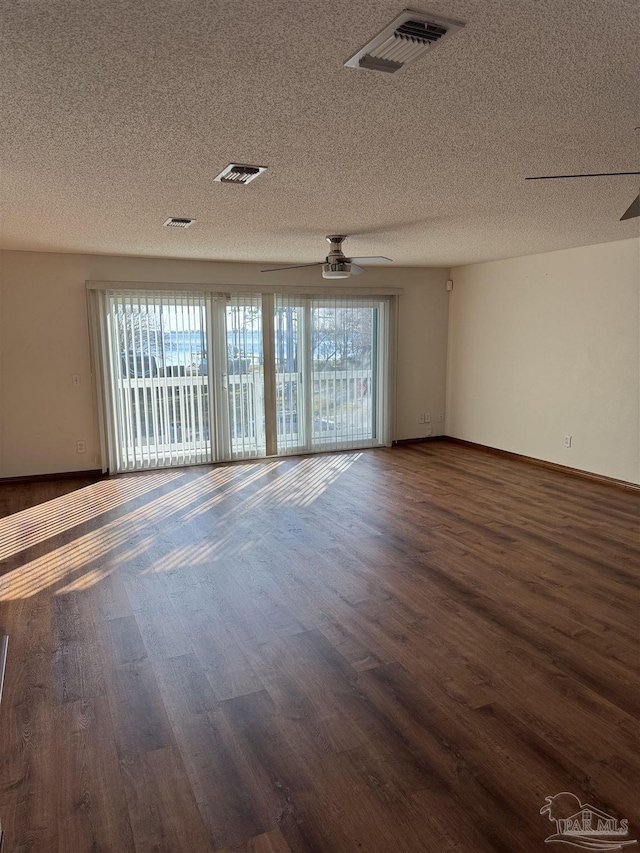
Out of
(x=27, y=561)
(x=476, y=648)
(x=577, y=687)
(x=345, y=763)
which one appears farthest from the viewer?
(x=27, y=561)

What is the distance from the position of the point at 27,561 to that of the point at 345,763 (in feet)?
9.46

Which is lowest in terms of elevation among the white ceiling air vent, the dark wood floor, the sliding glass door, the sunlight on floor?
the dark wood floor

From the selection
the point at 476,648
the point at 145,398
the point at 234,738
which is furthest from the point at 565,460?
the point at 234,738

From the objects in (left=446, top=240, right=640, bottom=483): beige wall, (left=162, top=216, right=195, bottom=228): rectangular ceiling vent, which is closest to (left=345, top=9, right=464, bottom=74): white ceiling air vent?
(left=162, top=216, right=195, bottom=228): rectangular ceiling vent

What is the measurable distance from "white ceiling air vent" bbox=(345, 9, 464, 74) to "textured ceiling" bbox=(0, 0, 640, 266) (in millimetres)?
40

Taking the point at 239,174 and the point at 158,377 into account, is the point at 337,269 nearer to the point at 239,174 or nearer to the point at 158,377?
the point at 239,174

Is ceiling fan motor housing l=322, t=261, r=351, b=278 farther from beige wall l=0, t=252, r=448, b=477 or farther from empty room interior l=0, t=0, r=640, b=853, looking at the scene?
beige wall l=0, t=252, r=448, b=477

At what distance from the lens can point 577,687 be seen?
257 cm

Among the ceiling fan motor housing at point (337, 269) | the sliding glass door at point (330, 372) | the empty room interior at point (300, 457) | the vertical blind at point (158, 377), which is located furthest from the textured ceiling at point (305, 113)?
the sliding glass door at point (330, 372)

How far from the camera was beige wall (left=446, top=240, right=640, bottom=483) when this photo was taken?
5.64 m

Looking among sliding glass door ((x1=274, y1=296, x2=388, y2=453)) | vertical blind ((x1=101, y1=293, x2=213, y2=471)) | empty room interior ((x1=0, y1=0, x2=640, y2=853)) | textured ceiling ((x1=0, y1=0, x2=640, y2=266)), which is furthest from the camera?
sliding glass door ((x1=274, y1=296, x2=388, y2=453))

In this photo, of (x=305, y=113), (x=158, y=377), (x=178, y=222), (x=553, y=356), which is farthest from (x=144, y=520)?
(x=553, y=356)

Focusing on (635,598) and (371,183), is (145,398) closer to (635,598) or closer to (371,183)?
(371,183)

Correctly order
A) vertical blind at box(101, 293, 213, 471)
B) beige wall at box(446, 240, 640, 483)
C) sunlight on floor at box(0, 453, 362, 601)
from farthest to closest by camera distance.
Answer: vertical blind at box(101, 293, 213, 471)
beige wall at box(446, 240, 640, 483)
sunlight on floor at box(0, 453, 362, 601)
